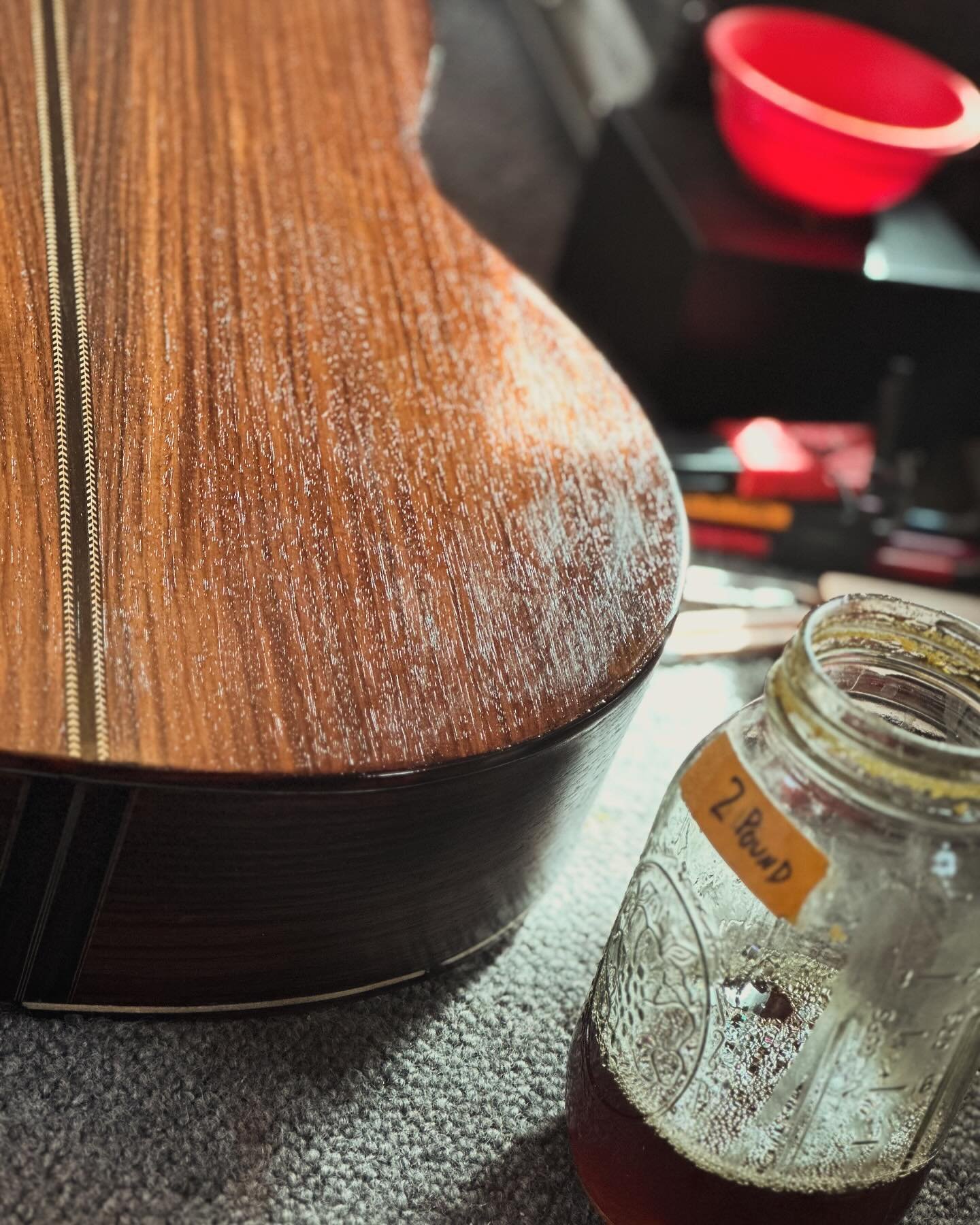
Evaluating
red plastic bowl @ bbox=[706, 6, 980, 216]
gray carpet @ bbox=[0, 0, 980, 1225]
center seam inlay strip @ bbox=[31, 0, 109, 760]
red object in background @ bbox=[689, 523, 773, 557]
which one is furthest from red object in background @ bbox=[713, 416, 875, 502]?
center seam inlay strip @ bbox=[31, 0, 109, 760]

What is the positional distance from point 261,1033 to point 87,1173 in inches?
5.6

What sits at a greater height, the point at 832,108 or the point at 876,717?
the point at 876,717

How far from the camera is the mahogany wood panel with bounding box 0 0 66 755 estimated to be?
65cm

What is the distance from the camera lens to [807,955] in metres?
0.74

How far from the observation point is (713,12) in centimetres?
182

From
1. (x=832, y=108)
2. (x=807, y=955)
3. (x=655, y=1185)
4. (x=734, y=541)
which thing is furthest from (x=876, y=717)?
(x=832, y=108)

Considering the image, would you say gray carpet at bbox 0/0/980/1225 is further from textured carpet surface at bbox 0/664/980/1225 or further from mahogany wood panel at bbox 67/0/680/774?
mahogany wood panel at bbox 67/0/680/774

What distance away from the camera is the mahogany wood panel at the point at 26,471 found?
2.12 ft

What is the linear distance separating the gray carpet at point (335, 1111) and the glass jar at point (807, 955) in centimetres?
7

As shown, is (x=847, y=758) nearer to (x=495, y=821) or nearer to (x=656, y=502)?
(x=495, y=821)

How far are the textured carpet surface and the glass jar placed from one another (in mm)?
93

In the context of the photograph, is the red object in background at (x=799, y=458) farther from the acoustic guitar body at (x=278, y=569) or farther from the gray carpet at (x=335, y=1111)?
the gray carpet at (x=335, y=1111)

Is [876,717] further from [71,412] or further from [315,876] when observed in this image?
[71,412]

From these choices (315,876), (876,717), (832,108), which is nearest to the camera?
(876,717)
